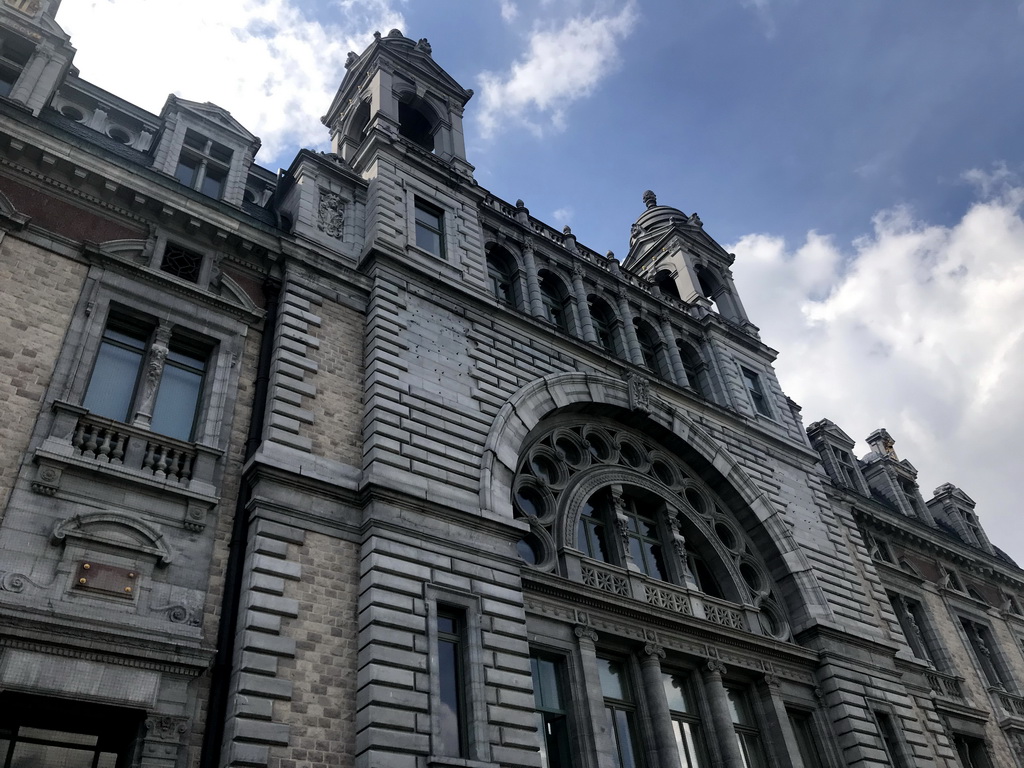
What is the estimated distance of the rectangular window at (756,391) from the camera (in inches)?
1136

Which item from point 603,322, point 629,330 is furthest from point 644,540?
point 603,322

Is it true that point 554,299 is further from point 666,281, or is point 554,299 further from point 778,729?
point 778,729

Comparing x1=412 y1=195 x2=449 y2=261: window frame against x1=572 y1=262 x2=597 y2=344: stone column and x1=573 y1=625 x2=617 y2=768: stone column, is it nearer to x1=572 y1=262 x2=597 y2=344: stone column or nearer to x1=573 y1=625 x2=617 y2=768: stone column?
x1=572 y1=262 x2=597 y2=344: stone column

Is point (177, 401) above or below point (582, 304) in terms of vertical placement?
below

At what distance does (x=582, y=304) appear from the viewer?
84.0 ft

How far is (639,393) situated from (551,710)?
31.9 feet

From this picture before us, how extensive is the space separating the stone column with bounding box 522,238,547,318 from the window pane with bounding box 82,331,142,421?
10.4 metres

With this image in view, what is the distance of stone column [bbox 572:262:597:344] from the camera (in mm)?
24734

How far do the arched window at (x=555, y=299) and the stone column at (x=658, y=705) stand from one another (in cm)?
989

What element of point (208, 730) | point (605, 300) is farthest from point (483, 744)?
point (605, 300)

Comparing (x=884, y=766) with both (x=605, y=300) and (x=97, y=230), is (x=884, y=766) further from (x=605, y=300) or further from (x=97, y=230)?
(x=97, y=230)

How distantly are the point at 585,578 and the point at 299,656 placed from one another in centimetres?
746

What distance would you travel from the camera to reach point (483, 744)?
1402 centimetres

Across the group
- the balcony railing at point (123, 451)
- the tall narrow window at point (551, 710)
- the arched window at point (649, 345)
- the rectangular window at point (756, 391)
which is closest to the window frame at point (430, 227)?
the arched window at point (649, 345)
